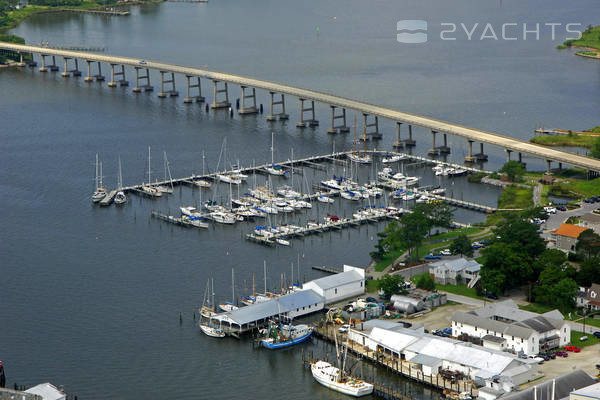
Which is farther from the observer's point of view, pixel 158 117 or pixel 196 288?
pixel 158 117

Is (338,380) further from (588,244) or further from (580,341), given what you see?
(588,244)

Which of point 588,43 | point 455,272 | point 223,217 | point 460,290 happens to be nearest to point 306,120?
point 223,217

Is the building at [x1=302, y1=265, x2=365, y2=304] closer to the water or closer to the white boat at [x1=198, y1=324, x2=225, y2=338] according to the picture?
the water

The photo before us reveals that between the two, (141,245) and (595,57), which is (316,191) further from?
(595,57)

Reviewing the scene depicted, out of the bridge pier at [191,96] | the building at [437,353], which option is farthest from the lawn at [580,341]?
the bridge pier at [191,96]

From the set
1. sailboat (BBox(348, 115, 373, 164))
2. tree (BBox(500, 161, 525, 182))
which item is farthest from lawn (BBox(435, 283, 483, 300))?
sailboat (BBox(348, 115, 373, 164))

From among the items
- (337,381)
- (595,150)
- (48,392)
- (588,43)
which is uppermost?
(588,43)

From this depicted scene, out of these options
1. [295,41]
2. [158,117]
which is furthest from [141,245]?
[295,41]
